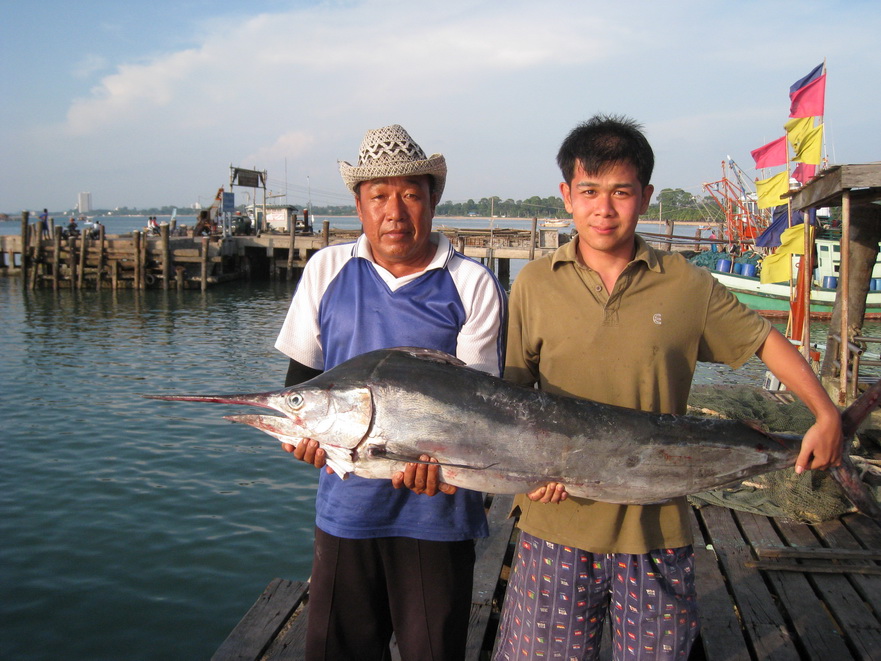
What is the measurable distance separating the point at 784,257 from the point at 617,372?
981cm

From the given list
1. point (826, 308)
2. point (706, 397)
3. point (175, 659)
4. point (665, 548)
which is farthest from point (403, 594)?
point (826, 308)

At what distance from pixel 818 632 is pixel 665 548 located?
1.84 meters

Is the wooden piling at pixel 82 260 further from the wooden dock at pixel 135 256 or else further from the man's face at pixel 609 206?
the man's face at pixel 609 206

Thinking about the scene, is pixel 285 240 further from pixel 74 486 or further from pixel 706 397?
pixel 706 397

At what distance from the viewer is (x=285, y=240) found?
1380 inches

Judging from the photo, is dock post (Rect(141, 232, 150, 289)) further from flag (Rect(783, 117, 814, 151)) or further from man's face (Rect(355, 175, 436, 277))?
man's face (Rect(355, 175, 436, 277))

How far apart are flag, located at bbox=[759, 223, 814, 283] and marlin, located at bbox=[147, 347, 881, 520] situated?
8.80 m

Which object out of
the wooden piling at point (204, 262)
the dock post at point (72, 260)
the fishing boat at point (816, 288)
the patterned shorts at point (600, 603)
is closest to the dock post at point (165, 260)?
the wooden piling at point (204, 262)

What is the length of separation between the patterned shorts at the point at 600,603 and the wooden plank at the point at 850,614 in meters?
1.68

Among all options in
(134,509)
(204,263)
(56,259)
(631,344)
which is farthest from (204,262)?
(631,344)

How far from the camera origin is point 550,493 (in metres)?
2.36

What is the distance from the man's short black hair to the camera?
2.47 meters

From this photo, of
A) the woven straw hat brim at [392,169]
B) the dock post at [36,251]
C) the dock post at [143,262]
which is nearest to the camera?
the woven straw hat brim at [392,169]

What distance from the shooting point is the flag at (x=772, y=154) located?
50.9ft
